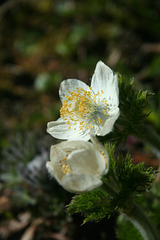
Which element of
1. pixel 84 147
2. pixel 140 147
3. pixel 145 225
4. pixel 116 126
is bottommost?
pixel 140 147

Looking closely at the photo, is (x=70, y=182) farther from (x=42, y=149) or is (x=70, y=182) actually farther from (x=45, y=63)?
(x=45, y=63)

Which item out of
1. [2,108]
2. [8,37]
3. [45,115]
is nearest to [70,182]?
[45,115]

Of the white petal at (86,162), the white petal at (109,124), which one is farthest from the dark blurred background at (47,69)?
the white petal at (86,162)

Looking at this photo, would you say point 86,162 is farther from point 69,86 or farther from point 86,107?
point 69,86

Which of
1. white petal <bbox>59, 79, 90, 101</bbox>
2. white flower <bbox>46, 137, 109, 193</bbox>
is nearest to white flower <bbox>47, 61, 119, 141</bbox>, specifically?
white petal <bbox>59, 79, 90, 101</bbox>

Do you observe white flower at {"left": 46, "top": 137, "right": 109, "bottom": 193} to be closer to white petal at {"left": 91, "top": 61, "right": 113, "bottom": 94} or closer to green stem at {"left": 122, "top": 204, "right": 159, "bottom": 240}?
green stem at {"left": 122, "top": 204, "right": 159, "bottom": 240}

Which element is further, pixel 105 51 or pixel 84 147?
pixel 105 51
